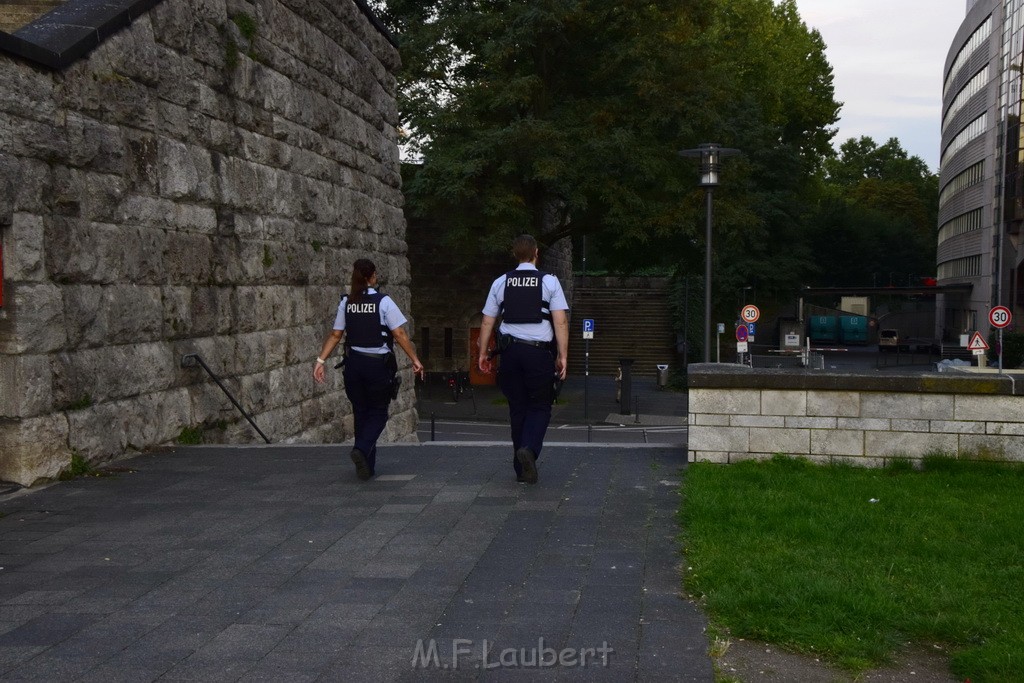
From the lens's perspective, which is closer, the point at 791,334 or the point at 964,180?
the point at 791,334

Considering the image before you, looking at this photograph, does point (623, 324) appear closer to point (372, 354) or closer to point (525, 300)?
point (372, 354)

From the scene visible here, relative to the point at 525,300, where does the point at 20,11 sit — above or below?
above

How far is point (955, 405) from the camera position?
7453mm

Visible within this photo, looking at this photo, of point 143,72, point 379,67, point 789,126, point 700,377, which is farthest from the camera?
point 789,126

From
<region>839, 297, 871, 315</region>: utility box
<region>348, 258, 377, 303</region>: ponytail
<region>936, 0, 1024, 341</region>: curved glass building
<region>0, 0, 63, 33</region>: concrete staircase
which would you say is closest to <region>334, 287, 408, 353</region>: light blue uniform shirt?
<region>348, 258, 377, 303</region>: ponytail

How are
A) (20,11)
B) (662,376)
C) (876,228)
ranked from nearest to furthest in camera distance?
(20,11)
(662,376)
(876,228)

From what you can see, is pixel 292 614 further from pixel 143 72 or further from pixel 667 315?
pixel 667 315

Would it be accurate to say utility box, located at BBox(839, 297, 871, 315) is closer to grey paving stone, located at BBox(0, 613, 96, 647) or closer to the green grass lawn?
the green grass lawn

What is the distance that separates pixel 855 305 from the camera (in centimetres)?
7006

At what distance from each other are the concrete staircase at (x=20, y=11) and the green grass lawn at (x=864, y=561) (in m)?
6.59

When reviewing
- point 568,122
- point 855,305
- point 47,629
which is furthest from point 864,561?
point 855,305

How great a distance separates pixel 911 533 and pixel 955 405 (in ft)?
7.75

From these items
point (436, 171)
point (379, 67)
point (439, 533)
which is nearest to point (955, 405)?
point (439, 533)

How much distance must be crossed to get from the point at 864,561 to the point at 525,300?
111 inches
